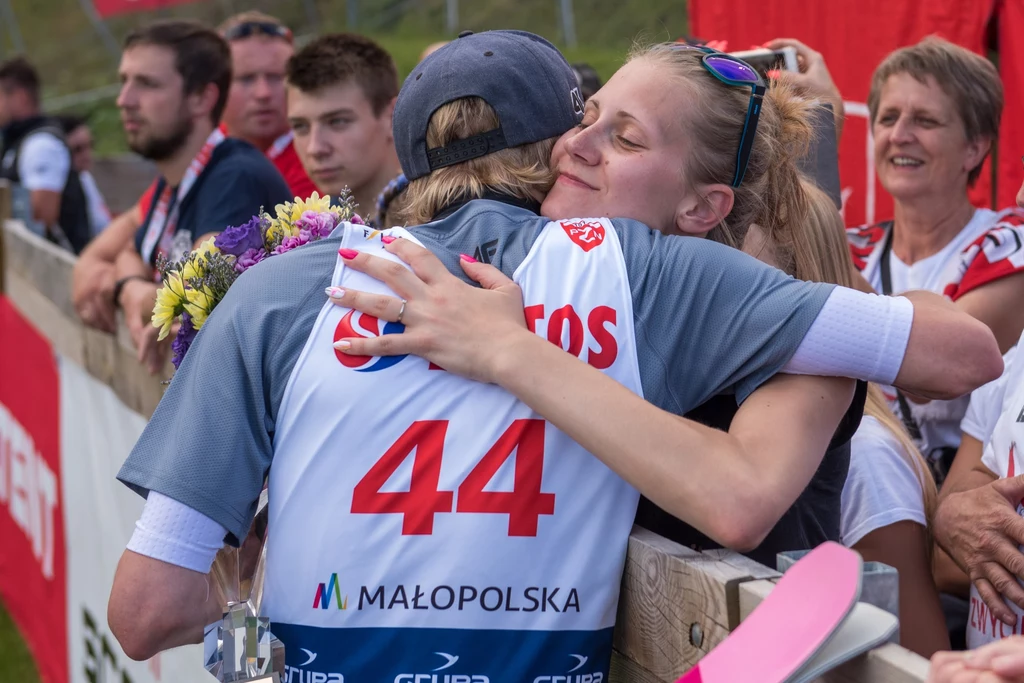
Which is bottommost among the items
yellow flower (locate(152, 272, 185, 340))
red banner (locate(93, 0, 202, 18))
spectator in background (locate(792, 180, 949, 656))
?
spectator in background (locate(792, 180, 949, 656))

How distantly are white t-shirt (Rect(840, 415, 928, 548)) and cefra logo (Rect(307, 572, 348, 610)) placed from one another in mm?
1113

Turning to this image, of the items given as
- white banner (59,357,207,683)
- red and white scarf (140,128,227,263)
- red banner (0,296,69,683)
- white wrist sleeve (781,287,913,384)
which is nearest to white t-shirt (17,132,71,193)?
red banner (0,296,69,683)

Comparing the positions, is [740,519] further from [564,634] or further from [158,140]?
[158,140]

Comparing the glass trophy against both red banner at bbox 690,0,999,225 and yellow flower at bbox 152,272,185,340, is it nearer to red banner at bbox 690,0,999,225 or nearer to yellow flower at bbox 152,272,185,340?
yellow flower at bbox 152,272,185,340

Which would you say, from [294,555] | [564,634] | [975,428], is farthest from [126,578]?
[975,428]

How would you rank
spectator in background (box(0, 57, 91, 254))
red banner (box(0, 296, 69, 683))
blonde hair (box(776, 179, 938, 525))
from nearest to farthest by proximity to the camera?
blonde hair (box(776, 179, 938, 525))
red banner (box(0, 296, 69, 683))
spectator in background (box(0, 57, 91, 254))

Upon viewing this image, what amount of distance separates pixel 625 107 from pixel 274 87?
11.5ft

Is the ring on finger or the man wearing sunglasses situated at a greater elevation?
the ring on finger

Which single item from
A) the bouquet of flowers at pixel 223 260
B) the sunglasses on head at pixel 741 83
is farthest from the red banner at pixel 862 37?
the bouquet of flowers at pixel 223 260

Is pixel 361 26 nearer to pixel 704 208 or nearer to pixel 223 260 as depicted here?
pixel 223 260

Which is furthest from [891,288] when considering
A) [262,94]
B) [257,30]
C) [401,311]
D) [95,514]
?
[257,30]

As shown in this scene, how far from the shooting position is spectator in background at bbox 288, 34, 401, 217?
13.7 feet

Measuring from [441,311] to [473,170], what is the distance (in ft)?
1.07

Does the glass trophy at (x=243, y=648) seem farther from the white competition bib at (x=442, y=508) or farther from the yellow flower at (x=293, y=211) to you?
the yellow flower at (x=293, y=211)
